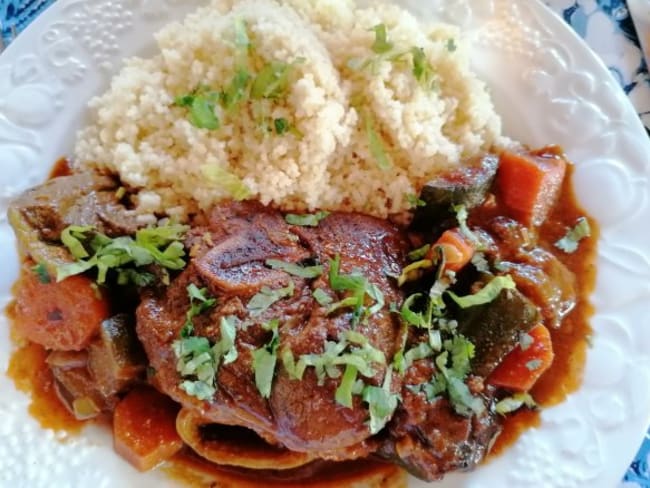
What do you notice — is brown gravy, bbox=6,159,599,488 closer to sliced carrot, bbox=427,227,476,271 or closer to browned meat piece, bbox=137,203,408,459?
browned meat piece, bbox=137,203,408,459

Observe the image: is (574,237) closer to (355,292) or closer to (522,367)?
(522,367)

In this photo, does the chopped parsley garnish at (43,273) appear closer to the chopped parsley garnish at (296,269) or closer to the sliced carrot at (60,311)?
the sliced carrot at (60,311)

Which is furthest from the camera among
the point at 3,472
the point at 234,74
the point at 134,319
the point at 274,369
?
the point at 234,74

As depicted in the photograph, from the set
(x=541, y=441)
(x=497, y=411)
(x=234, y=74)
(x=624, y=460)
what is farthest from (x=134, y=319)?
(x=624, y=460)

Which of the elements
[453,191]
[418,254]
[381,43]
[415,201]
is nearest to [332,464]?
[418,254]

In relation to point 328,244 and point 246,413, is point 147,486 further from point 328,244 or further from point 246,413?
point 328,244
